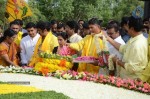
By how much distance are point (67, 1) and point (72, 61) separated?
3564 cm

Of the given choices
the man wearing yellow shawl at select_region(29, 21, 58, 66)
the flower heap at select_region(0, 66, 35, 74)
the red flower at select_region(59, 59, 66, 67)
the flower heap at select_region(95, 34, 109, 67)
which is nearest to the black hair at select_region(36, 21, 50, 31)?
the man wearing yellow shawl at select_region(29, 21, 58, 66)

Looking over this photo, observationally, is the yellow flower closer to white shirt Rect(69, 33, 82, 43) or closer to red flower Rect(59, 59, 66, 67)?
red flower Rect(59, 59, 66, 67)

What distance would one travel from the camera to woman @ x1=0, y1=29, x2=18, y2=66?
9570 mm

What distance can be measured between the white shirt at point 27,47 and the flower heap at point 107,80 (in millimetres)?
1598

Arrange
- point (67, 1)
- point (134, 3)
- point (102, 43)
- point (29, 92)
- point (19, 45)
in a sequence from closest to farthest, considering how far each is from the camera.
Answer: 1. point (29, 92)
2. point (102, 43)
3. point (19, 45)
4. point (67, 1)
5. point (134, 3)

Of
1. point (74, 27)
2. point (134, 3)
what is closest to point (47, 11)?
point (134, 3)

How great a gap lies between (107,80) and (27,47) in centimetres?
286

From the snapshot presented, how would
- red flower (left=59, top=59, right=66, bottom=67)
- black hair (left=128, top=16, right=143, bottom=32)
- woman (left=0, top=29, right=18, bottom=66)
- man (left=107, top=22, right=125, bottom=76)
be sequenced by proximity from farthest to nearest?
woman (left=0, top=29, right=18, bottom=66) → red flower (left=59, top=59, right=66, bottom=67) → man (left=107, top=22, right=125, bottom=76) → black hair (left=128, top=16, right=143, bottom=32)

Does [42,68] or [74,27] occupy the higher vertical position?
[74,27]

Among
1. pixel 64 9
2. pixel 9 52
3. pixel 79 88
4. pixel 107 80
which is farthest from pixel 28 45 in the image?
pixel 64 9

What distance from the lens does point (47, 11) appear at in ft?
144

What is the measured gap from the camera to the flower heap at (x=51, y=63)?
8555mm

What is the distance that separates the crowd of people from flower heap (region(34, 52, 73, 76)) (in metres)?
0.33

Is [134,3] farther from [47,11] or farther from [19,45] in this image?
[19,45]
